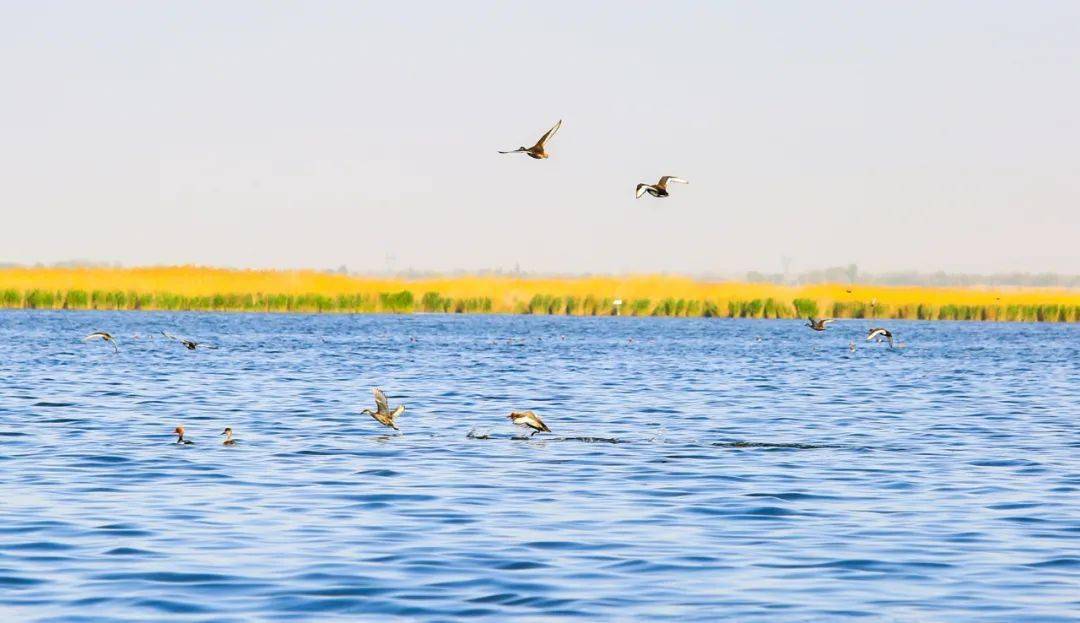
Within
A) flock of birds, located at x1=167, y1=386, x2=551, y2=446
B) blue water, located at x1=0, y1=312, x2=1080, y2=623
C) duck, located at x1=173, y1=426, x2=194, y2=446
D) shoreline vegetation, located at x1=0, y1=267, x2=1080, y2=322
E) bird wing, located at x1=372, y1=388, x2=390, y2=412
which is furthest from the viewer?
shoreline vegetation, located at x1=0, y1=267, x2=1080, y2=322

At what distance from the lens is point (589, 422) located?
28.3 m

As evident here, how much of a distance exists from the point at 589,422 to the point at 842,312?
57333mm

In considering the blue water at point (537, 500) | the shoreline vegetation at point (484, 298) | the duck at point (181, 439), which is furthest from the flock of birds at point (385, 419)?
the shoreline vegetation at point (484, 298)

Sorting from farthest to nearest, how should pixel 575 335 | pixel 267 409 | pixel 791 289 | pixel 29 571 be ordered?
pixel 791 289 < pixel 575 335 < pixel 267 409 < pixel 29 571

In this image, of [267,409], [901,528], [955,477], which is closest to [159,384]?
[267,409]

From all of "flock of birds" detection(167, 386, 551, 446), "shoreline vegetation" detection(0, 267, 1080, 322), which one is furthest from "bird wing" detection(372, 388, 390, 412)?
"shoreline vegetation" detection(0, 267, 1080, 322)

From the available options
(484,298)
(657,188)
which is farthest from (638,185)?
(484,298)

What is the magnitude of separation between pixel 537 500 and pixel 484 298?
67257 millimetres

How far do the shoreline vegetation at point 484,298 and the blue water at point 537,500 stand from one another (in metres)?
42.8

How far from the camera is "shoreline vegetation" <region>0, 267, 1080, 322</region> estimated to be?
271 feet

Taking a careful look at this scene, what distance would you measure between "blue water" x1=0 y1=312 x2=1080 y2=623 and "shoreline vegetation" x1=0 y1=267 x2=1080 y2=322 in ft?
140

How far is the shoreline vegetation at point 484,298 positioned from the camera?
82.5 m

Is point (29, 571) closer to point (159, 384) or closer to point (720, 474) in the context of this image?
point (720, 474)

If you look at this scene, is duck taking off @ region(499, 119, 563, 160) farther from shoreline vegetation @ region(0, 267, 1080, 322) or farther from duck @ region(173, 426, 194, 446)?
shoreline vegetation @ region(0, 267, 1080, 322)
